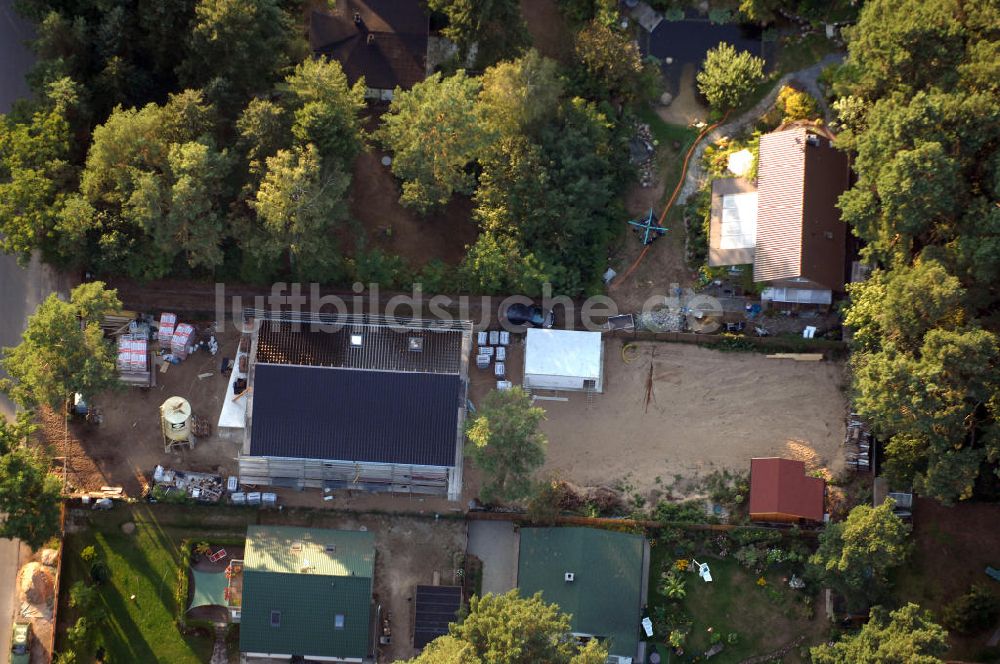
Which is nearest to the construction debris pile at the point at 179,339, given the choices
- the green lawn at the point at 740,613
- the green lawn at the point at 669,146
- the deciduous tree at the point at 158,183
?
the deciduous tree at the point at 158,183

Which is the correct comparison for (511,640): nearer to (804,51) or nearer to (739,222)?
(739,222)

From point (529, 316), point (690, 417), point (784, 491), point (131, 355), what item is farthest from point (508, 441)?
point (131, 355)

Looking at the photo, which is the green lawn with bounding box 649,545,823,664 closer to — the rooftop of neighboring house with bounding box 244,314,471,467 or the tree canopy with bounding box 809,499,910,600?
the tree canopy with bounding box 809,499,910,600

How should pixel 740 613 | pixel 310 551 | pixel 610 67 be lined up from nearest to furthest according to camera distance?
pixel 310 551, pixel 740 613, pixel 610 67

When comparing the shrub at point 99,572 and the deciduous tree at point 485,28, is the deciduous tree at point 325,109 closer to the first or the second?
the deciduous tree at point 485,28

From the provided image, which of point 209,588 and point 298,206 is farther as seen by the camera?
point 209,588

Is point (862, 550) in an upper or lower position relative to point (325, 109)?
lower

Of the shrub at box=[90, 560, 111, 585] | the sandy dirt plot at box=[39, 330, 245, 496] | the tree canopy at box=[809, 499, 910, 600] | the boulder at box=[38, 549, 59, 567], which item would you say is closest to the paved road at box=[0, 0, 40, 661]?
the boulder at box=[38, 549, 59, 567]
